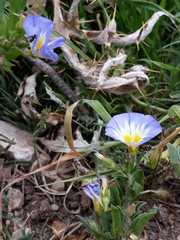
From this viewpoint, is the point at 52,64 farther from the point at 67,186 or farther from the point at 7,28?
the point at 67,186

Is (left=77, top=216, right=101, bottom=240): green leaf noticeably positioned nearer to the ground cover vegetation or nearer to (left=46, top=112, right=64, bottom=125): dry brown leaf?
the ground cover vegetation

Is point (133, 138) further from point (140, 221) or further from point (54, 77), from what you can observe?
point (54, 77)

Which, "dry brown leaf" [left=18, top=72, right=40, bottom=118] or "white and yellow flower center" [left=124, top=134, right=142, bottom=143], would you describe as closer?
"white and yellow flower center" [left=124, top=134, right=142, bottom=143]

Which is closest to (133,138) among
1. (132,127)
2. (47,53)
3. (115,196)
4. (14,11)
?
(132,127)

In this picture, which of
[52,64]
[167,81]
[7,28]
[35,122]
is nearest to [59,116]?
[35,122]

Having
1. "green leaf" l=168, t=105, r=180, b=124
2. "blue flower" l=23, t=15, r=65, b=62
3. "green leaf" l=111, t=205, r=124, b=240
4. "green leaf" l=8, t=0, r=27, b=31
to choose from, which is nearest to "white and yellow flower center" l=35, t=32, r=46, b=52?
"blue flower" l=23, t=15, r=65, b=62
